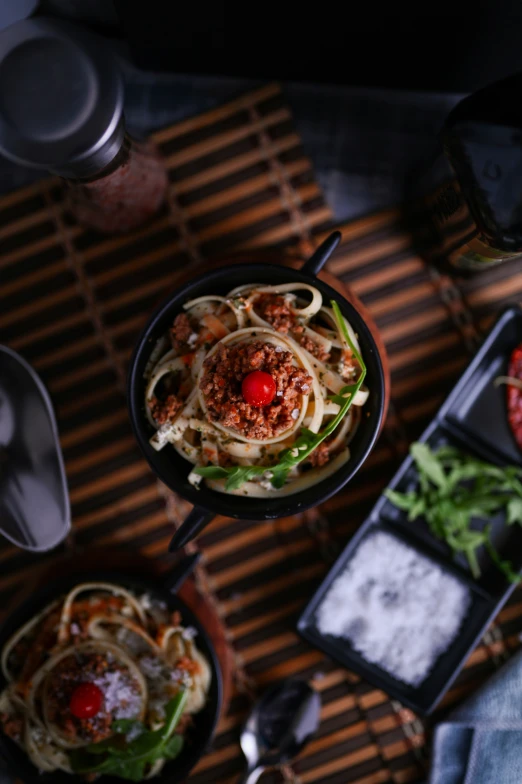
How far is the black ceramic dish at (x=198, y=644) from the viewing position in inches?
55.3

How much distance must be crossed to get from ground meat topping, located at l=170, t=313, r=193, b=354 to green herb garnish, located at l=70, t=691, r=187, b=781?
27.5 inches

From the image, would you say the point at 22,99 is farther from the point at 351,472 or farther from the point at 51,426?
the point at 351,472

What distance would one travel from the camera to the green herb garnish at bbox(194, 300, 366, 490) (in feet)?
3.67

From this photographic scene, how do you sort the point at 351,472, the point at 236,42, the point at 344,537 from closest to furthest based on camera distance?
the point at 351,472 < the point at 236,42 < the point at 344,537

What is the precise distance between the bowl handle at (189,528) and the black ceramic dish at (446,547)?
42cm

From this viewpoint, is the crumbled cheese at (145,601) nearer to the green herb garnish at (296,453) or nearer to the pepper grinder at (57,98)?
the green herb garnish at (296,453)

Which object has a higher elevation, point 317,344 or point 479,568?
point 317,344

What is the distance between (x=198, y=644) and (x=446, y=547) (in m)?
0.62

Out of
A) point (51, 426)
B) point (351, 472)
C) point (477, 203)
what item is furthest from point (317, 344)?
point (51, 426)

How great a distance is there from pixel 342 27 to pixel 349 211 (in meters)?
0.40

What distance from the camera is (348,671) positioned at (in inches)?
61.9

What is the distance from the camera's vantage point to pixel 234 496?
1275 millimetres

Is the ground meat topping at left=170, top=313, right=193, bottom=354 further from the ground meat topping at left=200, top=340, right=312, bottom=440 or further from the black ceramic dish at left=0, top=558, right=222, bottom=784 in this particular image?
the black ceramic dish at left=0, top=558, right=222, bottom=784

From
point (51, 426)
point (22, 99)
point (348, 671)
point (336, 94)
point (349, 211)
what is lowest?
point (348, 671)
